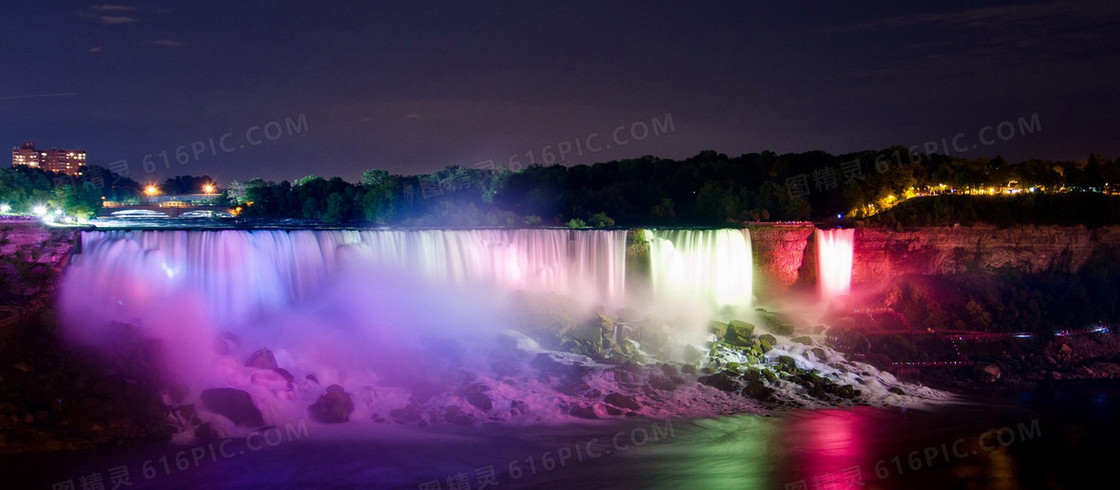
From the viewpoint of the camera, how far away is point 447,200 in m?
63.4

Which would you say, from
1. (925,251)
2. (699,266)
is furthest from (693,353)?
(925,251)

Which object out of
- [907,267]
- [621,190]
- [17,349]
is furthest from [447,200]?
[17,349]

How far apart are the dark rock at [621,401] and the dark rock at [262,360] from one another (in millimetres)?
9301

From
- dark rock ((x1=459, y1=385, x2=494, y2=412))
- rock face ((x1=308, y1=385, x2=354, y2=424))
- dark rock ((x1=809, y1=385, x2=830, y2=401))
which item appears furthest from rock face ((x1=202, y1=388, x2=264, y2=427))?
dark rock ((x1=809, y1=385, x2=830, y2=401))

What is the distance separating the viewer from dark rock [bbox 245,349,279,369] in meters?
21.7

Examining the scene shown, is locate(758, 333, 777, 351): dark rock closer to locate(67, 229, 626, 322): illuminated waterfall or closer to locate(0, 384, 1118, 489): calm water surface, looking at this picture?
locate(0, 384, 1118, 489): calm water surface

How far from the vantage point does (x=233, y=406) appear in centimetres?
1911

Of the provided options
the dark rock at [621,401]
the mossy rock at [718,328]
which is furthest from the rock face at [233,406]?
the mossy rock at [718,328]

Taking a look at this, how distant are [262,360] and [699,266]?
62.2 ft

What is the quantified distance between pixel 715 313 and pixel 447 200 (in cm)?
3500

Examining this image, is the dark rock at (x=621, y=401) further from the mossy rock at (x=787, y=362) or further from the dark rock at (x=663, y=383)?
the mossy rock at (x=787, y=362)

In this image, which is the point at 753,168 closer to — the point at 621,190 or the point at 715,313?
the point at 621,190

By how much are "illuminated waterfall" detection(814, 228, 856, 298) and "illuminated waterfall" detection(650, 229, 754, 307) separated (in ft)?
11.4

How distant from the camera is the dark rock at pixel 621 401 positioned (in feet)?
70.5
